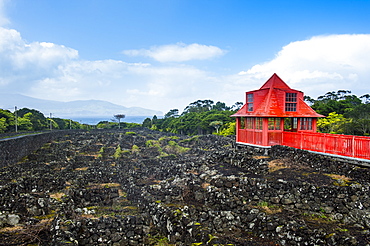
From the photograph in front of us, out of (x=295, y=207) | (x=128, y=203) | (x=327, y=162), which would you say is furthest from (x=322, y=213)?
(x=128, y=203)

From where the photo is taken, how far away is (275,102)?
15.0 m

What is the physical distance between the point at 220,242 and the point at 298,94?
37.3ft

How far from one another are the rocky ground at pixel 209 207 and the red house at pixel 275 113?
4.14ft

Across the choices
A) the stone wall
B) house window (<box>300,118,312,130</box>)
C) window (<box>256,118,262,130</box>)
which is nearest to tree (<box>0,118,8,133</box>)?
the stone wall

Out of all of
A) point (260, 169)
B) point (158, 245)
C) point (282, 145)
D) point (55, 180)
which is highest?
point (282, 145)

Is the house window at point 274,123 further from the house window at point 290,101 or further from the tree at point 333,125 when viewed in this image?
the tree at point 333,125

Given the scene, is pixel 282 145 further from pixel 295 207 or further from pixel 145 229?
pixel 145 229

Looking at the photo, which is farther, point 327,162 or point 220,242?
point 327,162

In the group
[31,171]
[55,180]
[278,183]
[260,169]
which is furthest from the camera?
[31,171]

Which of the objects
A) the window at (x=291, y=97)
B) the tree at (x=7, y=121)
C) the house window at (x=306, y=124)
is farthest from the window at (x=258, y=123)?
the tree at (x=7, y=121)

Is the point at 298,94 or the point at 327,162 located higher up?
the point at 298,94

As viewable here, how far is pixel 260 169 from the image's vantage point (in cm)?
1239

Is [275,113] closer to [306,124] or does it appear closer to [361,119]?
[306,124]

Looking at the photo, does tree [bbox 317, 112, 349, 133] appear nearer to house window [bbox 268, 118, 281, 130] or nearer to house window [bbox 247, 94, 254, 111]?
house window [bbox 247, 94, 254, 111]
